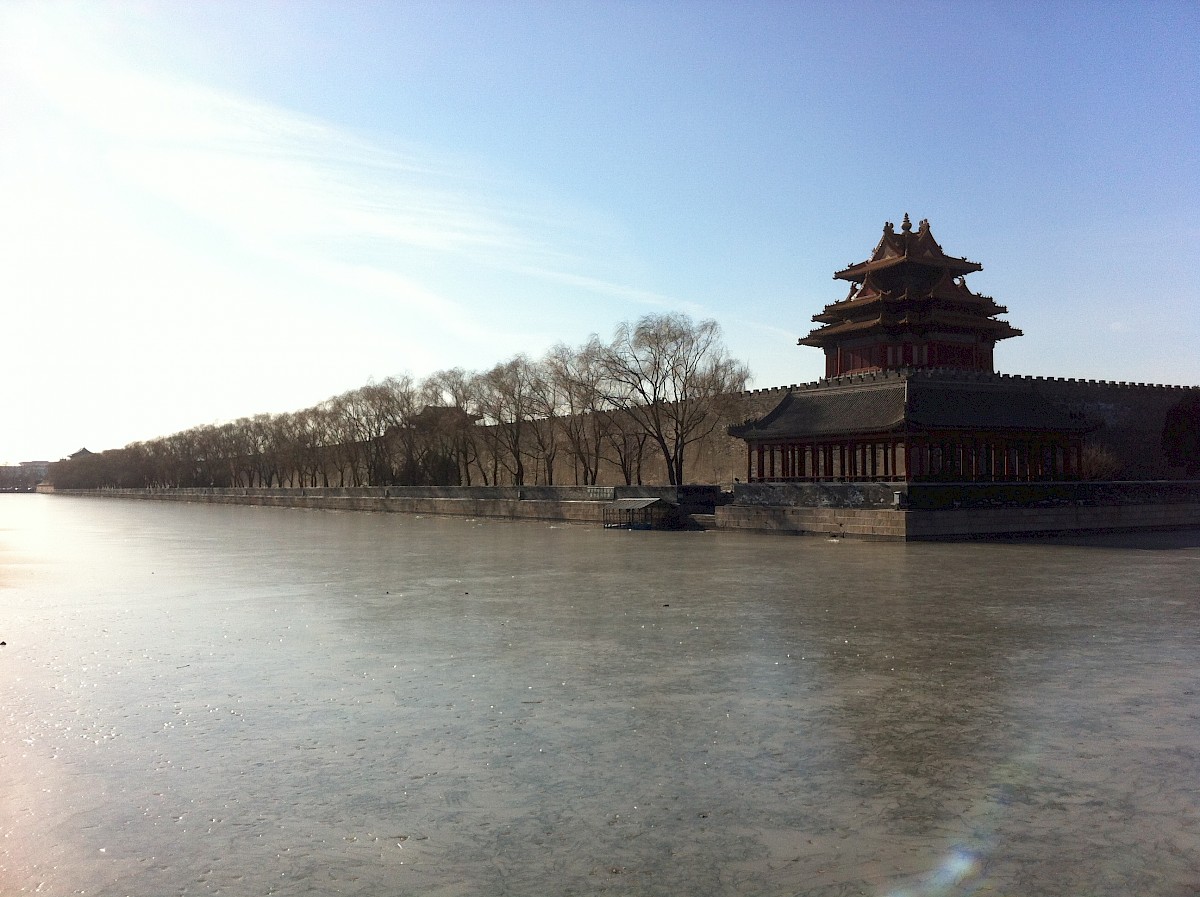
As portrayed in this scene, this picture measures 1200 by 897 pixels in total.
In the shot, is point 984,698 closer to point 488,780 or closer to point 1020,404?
point 488,780

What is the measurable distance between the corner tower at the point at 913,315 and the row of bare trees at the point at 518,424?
528cm

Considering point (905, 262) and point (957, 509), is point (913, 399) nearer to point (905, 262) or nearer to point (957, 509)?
point (957, 509)

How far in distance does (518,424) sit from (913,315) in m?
20.8

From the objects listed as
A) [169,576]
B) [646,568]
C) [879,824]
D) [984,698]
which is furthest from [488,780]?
[169,576]

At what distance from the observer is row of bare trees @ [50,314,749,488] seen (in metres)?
43.1

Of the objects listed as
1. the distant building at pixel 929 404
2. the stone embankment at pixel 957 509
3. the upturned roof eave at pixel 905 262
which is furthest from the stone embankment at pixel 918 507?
the upturned roof eave at pixel 905 262

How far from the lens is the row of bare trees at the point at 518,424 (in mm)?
43125

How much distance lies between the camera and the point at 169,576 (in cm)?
1905

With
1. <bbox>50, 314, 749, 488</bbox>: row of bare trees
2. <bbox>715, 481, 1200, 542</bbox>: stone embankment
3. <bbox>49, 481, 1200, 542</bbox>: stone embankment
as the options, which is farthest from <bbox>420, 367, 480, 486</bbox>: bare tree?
<bbox>715, 481, 1200, 542</bbox>: stone embankment

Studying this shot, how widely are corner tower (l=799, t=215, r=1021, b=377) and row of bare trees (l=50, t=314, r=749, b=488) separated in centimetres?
528

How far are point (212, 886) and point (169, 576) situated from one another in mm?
16077

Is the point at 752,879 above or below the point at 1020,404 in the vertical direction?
below

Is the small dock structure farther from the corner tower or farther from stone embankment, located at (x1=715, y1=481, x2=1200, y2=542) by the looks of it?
the corner tower

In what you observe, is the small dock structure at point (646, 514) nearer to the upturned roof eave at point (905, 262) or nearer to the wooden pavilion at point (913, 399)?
the wooden pavilion at point (913, 399)
